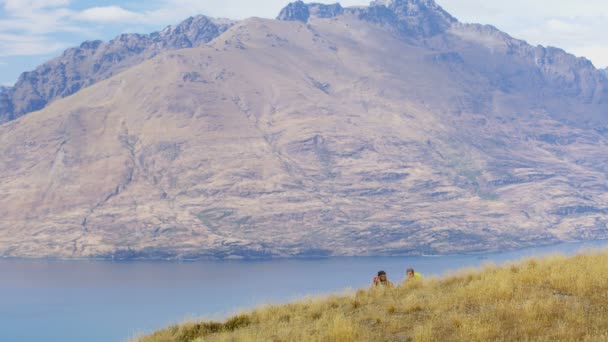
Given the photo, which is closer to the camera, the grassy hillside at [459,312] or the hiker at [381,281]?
the grassy hillside at [459,312]

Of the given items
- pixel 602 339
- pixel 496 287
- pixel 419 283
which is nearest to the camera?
pixel 602 339

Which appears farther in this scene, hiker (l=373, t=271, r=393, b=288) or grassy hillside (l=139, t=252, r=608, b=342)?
hiker (l=373, t=271, r=393, b=288)

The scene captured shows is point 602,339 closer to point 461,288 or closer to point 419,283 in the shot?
point 461,288

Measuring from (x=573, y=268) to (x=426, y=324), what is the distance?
6868 millimetres

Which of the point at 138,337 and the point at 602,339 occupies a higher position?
the point at 602,339

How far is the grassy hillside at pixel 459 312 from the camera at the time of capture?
18.9 m

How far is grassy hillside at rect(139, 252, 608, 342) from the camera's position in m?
18.9

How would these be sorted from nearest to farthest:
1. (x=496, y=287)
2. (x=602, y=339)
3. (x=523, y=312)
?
(x=602, y=339) < (x=523, y=312) < (x=496, y=287)

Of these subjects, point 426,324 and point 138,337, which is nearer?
point 426,324

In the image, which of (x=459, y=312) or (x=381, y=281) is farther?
(x=381, y=281)

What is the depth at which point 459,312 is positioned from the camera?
21250mm

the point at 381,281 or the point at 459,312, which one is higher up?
the point at 459,312

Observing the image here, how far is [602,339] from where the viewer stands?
1703cm

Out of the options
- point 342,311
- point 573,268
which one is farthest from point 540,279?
point 342,311
